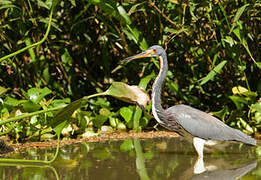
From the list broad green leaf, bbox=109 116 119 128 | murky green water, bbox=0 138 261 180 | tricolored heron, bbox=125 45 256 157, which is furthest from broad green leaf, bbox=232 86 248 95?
broad green leaf, bbox=109 116 119 128

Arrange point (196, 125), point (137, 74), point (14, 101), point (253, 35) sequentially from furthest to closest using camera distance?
point (137, 74) → point (253, 35) → point (14, 101) → point (196, 125)

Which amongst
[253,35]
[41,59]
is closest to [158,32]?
[253,35]

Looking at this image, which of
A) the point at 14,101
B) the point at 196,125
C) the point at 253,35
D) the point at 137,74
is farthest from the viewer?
the point at 137,74

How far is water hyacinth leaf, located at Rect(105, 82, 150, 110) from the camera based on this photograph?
12.2 feet

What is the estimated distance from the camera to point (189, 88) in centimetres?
595

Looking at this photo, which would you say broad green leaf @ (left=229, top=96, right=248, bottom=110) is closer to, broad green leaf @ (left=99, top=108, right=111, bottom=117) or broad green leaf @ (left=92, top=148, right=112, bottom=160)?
broad green leaf @ (left=99, top=108, right=111, bottom=117)

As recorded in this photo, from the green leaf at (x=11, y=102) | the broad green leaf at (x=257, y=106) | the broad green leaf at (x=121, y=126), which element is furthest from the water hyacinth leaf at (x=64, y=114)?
the broad green leaf at (x=257, y=106)

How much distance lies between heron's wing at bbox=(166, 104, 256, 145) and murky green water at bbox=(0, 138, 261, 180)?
19cm

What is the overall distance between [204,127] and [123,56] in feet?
7.46

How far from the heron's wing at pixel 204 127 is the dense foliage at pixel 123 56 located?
0.93 meters

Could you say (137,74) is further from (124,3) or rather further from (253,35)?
(253,35)

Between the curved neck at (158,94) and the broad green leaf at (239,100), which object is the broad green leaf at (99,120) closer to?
the curved neck at (158,94)

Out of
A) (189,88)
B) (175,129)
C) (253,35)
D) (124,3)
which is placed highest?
(124,3)

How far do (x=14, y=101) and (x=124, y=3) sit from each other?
70.6 inches
